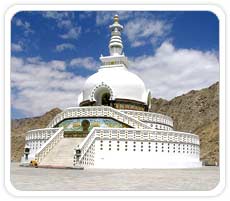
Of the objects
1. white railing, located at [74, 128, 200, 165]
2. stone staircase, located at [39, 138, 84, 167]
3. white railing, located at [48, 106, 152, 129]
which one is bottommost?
stone staircase, located at [39, 138, 84, 167]

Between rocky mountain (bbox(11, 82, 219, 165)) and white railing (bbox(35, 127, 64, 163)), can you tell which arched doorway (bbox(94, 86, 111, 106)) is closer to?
white railing (bbox(35, 127, 64, 163))

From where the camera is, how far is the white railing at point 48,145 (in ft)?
73.5

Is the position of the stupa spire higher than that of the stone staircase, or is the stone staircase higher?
the stupa spire

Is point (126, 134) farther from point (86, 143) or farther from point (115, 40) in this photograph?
point (115, 40)

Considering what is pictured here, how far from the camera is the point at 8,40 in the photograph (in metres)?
13.1

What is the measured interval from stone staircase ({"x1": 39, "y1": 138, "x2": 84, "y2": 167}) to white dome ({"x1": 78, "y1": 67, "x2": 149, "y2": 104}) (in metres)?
8.20

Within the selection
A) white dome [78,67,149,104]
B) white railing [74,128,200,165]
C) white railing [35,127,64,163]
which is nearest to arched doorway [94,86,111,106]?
white dome [78,67,149,104]

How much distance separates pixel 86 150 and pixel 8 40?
1076 cm

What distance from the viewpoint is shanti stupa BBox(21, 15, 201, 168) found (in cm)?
2316

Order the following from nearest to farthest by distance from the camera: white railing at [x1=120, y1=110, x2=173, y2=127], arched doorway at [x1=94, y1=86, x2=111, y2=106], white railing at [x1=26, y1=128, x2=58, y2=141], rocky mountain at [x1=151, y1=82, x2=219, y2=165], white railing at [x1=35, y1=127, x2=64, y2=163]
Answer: white railing at [x1=35, y1=127, x2=64, y2=163] < white railing at [x1=26, y1=128, x2=58, y2=141] < white railing at [x1=120, y1=110, x2=173, y2=127] < arched doorway at [x1=94, y1=86, x2=111, y2=106] < rocky mountain at [x1=151, y1=82, x2=219, y2=165]

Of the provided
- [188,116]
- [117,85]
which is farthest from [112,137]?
[188,116]

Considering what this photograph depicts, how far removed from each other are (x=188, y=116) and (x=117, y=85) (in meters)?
57.9

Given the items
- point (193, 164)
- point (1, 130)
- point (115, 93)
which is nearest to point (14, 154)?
point (115, 93)

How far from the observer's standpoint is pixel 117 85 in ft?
106
